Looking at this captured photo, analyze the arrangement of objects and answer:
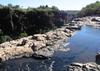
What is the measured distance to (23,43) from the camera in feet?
219

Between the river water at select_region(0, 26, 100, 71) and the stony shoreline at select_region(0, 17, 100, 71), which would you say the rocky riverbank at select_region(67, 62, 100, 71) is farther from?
the river water at select_region(0, 26, 100, 71)

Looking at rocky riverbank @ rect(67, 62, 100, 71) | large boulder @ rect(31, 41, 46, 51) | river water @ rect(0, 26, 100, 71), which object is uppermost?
large boulder @ rect(31, 41, 46, 51)

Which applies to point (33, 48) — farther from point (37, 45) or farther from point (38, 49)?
point (37, 45)

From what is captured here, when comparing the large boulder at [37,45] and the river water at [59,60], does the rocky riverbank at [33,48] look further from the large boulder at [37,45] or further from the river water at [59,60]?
the river water at [59,60]

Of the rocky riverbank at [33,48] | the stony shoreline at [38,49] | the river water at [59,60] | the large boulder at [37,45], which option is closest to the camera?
the stony shoreline at [38,49]

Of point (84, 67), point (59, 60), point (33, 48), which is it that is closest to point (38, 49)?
point (33, 48)

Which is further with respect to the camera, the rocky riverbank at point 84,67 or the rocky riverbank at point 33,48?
the rocky riverbank at point 33,48

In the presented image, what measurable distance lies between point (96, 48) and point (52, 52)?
13756 millimetres

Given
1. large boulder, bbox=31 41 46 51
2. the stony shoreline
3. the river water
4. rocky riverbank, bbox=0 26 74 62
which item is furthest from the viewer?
large boulder, bbox=31 41 46 51

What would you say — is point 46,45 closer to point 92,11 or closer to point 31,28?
point 31,28

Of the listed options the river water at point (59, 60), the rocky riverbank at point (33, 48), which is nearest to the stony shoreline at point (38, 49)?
the rocky riverbank at point (33, 48)

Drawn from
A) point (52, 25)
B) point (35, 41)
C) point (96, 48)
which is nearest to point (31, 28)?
point (52, 25)

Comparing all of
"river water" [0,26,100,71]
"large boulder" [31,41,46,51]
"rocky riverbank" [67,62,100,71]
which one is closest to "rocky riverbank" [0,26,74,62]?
"large boulder" [31,41,46,51]

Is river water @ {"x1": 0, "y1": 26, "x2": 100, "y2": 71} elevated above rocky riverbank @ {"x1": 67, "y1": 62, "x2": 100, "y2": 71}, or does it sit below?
below
